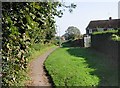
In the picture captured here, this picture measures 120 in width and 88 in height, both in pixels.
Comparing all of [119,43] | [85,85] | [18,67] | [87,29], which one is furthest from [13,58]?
[87,29]

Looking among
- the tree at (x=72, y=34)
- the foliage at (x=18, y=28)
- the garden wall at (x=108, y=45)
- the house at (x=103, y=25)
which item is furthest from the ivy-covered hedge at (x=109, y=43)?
the house at (x=103, y=25)

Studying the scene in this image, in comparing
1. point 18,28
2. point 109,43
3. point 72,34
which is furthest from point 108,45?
point 72,34

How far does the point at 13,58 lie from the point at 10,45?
0.24 metres

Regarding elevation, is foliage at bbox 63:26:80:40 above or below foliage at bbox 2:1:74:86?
below

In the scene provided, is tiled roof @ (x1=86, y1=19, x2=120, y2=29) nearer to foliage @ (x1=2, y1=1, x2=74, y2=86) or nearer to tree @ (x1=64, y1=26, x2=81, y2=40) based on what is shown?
tree @ (x1=64, y1=26, x2=81, y2=40)

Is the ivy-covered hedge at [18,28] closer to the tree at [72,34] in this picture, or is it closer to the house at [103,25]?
the tree at [72,34]

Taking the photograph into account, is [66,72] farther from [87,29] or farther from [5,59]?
[87,29]

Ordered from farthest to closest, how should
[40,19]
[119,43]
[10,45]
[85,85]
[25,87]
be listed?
[119,43] → [85,85] → [25,87] → [40,19] → [10,45]

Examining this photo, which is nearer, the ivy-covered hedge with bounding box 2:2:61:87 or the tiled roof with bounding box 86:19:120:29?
the ivy-covered hedge with bounding box 2:2:61:87

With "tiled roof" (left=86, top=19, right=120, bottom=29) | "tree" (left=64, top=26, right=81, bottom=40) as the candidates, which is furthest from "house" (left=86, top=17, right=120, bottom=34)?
"tree" (left=64, top=26, right=81, bottom=40)

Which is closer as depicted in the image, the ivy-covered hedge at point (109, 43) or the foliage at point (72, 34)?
the ivy-covered hedge at point (109, 43)

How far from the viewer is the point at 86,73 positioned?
1480cm

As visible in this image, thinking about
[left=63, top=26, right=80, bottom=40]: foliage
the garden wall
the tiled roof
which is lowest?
[left=63, top=26, right=80, bottom=40]: foliage

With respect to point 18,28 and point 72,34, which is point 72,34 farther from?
point 18,28
